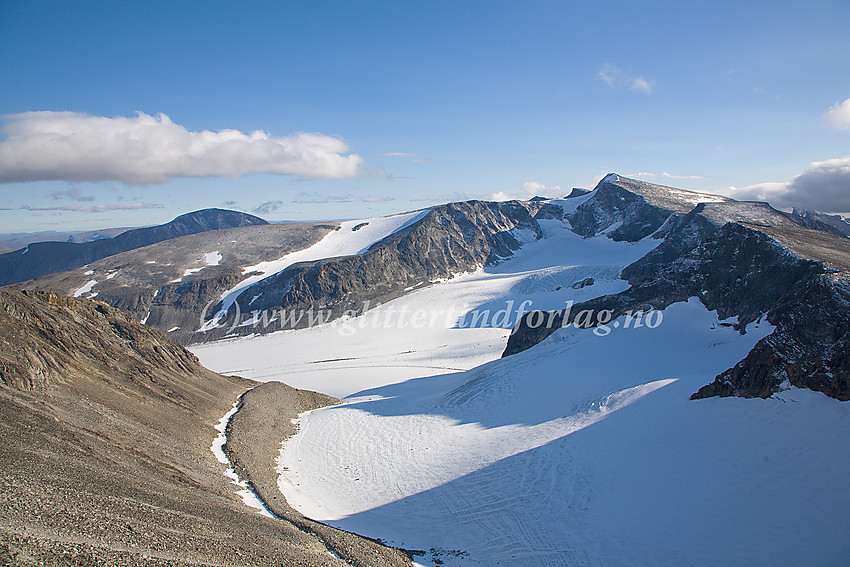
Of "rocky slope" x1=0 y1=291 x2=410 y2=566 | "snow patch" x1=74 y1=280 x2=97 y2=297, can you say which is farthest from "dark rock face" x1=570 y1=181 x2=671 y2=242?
Result: "snow patch" x1=74 y1=280 x2=97 y2=297

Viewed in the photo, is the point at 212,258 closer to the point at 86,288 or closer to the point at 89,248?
the point at 86,288

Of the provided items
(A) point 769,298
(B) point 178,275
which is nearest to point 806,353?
(A) point 769,298

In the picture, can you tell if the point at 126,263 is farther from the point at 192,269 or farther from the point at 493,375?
the point at 493,375

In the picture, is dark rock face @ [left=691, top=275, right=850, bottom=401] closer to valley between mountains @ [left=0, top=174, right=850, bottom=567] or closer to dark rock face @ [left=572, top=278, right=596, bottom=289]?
valley between mountains @ [left=0, top=174, right=850, bottom=567]

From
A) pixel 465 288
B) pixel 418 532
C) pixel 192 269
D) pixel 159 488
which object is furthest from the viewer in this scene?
pixel 192 269

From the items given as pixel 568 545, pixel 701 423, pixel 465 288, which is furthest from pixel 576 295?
pixel 568 545

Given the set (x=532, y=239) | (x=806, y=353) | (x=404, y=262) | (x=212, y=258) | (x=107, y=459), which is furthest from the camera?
(x=532, y=239)

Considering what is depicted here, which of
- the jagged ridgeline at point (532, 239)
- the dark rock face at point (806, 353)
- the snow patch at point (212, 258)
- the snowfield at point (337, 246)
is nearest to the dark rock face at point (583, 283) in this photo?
the jagged ridgeline at point (532, 239)
